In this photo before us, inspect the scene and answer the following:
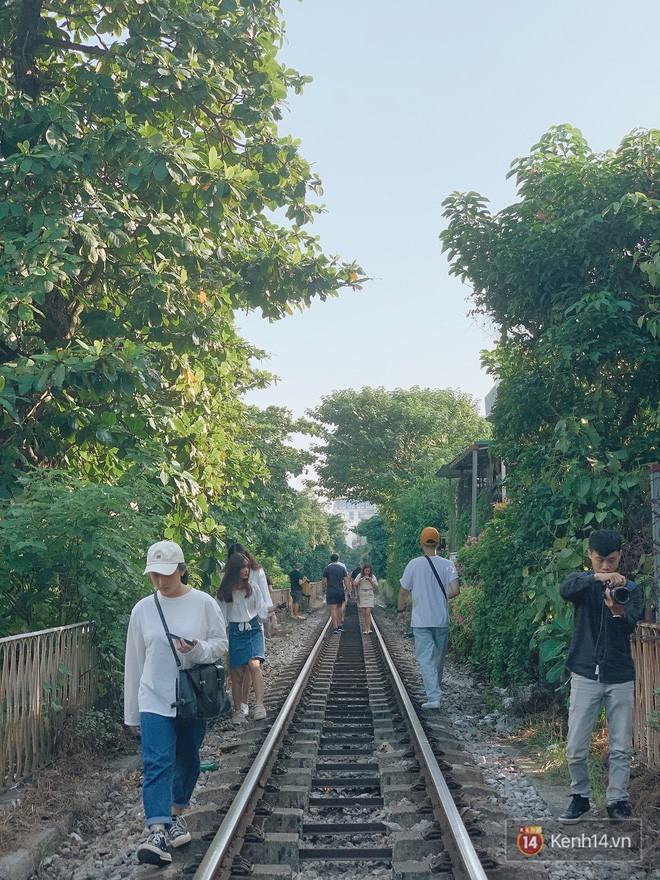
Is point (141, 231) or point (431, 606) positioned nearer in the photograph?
point (141, 231)

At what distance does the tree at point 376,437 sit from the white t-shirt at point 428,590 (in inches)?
1502

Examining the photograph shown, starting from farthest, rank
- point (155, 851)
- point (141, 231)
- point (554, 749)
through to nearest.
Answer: point (141, 231)
point (554, 749)
point (155, 851)

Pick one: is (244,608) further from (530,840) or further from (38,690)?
(530,840)

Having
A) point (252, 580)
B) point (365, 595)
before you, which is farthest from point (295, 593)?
point (252, 580)

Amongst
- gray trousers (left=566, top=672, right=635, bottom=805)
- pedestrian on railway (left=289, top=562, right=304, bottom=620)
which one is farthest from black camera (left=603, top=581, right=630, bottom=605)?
pedestrian on railway (left=289, top=562, right=304, bottom=620)

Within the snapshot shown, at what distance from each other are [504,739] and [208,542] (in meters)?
4.10

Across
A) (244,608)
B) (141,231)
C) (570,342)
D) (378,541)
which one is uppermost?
(141,231)

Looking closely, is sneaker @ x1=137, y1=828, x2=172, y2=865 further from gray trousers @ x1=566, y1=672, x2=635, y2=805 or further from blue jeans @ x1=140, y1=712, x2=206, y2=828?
gray trousers @ x1=566, y1=672, x2=635, y2=805

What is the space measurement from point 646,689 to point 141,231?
6488 millimetres

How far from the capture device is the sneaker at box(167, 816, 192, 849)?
500cm

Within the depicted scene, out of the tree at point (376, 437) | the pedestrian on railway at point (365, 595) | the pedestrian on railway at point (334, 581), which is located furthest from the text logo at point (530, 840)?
the tree at point (376, 437)

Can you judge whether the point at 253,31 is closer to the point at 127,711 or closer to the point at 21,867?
the point at 127,711

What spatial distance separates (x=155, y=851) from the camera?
468cm

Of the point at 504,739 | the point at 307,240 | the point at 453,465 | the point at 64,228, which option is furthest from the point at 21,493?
the point at 453,465
